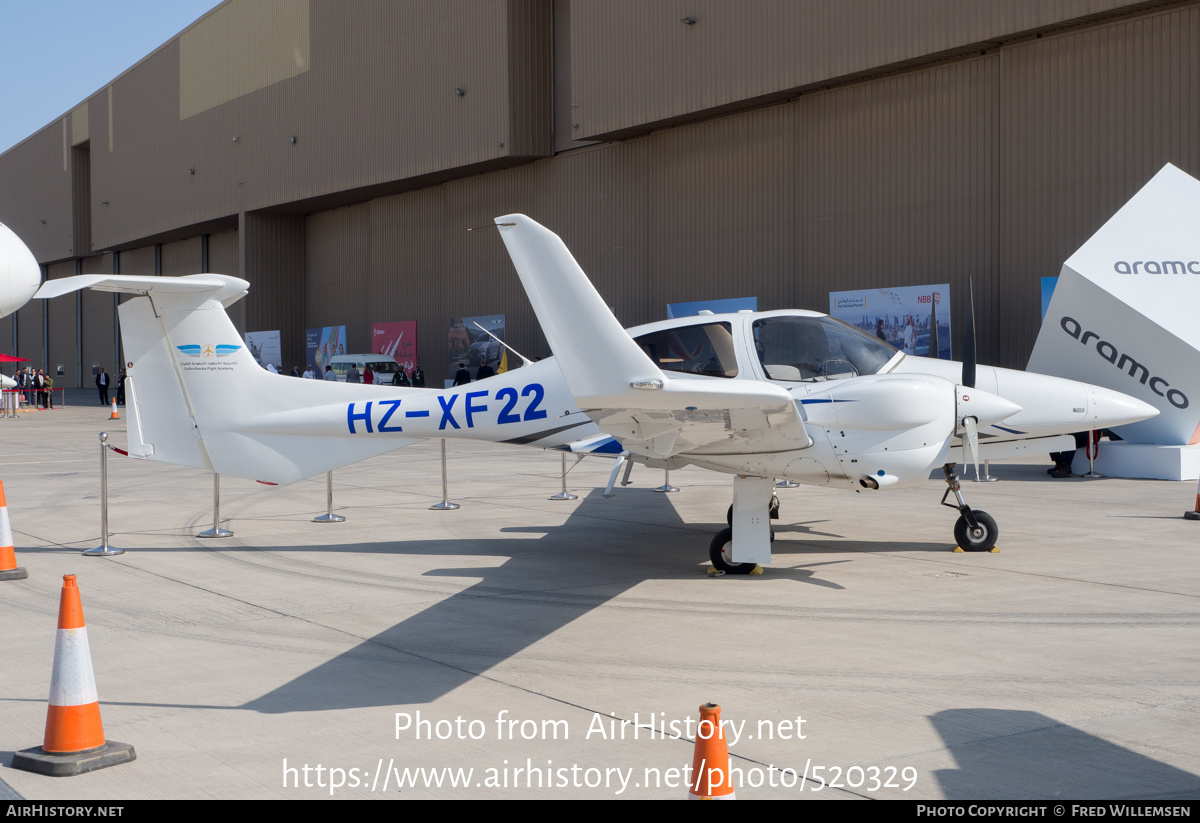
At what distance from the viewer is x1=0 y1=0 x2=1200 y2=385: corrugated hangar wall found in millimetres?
21688

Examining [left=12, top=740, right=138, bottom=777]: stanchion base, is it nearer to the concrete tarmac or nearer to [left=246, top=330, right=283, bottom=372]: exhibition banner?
the concrete tarmac

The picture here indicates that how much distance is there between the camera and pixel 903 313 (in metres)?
24.1

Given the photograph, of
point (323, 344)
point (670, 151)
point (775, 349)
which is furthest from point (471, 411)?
point (323, 344)

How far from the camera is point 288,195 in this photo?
1699 inches

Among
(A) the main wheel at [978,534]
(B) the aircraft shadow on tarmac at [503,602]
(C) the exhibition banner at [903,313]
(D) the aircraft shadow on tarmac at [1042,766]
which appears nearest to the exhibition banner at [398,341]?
(C) the exhibition banner at [903,313]

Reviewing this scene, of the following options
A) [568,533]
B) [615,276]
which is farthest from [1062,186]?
[568,533]

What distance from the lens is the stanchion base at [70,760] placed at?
13.8 ft

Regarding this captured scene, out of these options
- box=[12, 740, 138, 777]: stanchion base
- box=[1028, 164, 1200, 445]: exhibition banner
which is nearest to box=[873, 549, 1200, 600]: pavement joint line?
box=[12, 740, 138, 777]: stanchion base

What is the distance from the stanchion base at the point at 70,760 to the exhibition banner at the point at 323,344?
39.9 m

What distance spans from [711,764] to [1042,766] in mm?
1719

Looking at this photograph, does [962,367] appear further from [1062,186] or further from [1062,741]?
[1062,186]

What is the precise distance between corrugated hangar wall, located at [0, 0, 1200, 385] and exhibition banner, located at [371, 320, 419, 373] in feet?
1.72

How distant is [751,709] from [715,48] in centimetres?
2504

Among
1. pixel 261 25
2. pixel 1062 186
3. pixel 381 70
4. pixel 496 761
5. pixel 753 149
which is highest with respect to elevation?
pixel 261 25
